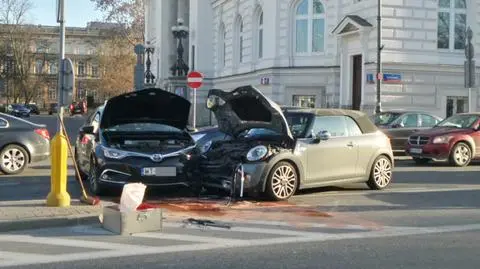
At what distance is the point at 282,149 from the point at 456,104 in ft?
71.3

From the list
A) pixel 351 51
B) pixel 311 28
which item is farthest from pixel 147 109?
pixel 311 28

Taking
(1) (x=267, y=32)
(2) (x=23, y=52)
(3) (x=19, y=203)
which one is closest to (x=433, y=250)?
(3) (x=19, y=203)

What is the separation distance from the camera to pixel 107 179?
11141 millimetres

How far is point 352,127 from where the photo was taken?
12578 mm

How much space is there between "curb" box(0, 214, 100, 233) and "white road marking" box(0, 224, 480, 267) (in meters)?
0.79

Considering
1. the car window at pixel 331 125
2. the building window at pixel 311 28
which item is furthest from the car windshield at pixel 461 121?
the building window at pixel 311 28

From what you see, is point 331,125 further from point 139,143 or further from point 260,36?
point 260,36

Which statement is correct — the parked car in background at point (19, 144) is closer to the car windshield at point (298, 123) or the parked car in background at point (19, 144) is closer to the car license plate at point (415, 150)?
the car windshield at point (298, 123)

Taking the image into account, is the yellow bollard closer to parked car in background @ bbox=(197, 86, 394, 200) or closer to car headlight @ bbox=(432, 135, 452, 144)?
parked car in background @ bbox=(197, 86, 394, 200)

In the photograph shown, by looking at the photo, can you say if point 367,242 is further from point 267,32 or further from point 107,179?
point 267,32

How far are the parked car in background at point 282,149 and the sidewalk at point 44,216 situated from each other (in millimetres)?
2464

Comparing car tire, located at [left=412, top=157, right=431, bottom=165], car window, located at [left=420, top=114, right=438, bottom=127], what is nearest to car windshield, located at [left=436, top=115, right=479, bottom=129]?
car tire, located at [left=412, top=157, right=431, bottom=165]

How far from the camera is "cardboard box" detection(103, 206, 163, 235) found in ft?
27.9

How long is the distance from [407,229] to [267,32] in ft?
91.0
